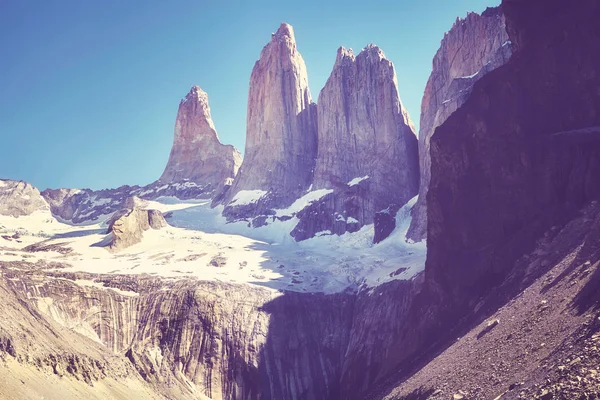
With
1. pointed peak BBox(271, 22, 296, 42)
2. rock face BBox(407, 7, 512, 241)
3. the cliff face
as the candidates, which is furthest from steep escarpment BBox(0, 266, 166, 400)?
pointed peak BBox(271, 22, 296, 42)

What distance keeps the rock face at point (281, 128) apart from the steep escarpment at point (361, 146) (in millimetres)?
9729

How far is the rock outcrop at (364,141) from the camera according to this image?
454ft

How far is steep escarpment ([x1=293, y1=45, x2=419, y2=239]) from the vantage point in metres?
138

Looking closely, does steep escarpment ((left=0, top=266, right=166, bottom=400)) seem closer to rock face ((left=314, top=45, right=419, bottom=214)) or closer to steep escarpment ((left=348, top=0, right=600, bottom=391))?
steep escarpment ((left=348, top=0, right=600, bottom=391))

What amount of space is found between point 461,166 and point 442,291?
43.4 feet

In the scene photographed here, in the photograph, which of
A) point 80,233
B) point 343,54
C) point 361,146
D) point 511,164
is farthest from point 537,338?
point 80,233

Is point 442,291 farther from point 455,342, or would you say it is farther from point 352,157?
point 352,157

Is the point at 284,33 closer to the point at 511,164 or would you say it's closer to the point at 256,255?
the point at 256,255

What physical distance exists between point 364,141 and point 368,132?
7.01 feet

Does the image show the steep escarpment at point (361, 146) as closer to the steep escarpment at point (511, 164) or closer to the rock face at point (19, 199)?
the steep escarpment at point (511, 164)

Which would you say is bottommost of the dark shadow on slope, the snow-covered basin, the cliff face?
the cliff face

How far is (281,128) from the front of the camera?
16838 centimetres

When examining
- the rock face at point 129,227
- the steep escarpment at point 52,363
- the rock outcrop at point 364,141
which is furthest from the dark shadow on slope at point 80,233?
the steep escarpment at point 52,363

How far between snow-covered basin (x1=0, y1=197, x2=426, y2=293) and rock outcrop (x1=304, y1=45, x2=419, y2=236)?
5.40 metres
